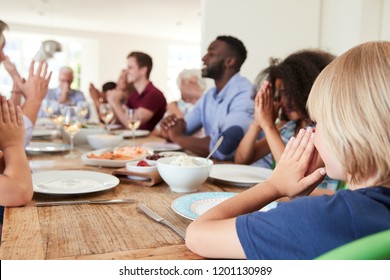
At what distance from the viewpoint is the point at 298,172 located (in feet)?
2.10

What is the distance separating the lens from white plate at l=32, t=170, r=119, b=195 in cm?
79

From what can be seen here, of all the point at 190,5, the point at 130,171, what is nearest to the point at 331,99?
the point at 130,171

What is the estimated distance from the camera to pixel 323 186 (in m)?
1.17

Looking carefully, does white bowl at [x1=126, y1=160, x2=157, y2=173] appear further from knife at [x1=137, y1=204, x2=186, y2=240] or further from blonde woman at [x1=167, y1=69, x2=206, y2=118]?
blonde woman at [x1=167, y1=69, x2=206, y2=118]

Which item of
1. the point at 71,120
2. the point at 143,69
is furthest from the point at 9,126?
the point at 143,69

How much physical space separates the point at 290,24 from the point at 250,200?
1845 mm

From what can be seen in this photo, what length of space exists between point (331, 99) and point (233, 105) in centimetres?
122

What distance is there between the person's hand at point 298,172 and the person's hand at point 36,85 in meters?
1.02

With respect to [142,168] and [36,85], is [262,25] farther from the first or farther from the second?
[142,168]

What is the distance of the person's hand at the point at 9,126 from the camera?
816 millimetres

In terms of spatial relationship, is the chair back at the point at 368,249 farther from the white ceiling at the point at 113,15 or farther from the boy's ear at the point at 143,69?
the white ceiling at the point at 113,15

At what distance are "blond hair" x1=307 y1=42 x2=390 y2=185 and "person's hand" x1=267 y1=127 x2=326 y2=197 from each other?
0.13 m
